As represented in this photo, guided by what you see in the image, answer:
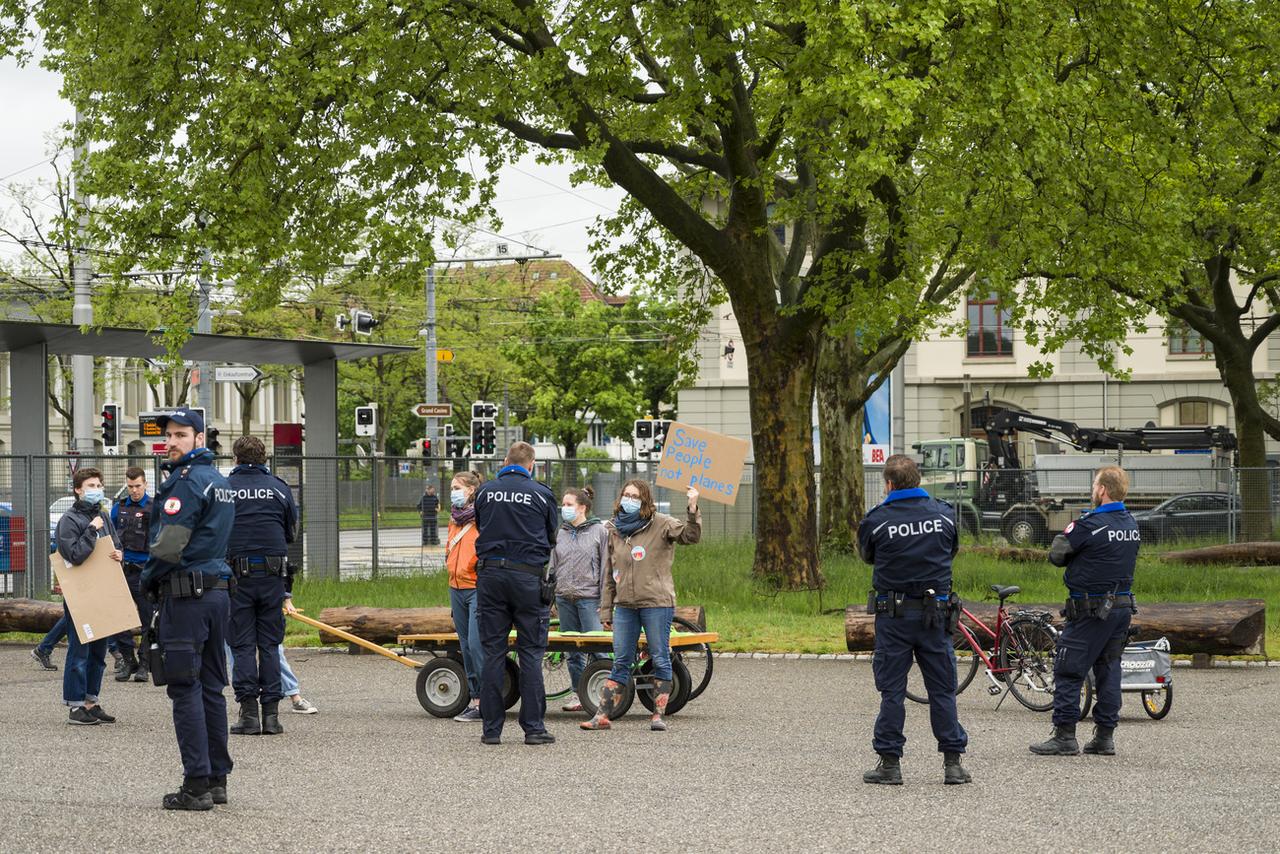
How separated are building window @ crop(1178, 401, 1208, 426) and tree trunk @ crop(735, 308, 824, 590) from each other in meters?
32.6

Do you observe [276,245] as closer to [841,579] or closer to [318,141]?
[318,141]

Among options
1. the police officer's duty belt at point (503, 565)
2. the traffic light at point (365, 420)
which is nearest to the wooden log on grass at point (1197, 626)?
the police officer's duty belt at point (503, 565)

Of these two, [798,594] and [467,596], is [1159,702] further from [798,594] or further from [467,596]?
[798,594]

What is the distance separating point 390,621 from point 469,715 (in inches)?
161

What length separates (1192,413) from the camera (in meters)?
49.1

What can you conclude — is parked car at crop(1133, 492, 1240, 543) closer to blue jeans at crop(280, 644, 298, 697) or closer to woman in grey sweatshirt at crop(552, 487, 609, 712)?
woman in grey sweatshirt at crop(552, 487, 609, 712)

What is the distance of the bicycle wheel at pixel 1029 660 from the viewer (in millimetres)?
11797

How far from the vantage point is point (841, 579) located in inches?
851

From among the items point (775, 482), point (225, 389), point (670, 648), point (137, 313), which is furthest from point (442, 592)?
point (225, 389)

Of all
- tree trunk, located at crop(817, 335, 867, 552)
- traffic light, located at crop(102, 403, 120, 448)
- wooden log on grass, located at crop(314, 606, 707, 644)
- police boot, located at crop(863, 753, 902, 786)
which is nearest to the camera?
police boot, located at crop(863, 753, 902, 786)

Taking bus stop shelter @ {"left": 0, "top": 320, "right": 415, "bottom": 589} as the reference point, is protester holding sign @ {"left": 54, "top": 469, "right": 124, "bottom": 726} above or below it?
below

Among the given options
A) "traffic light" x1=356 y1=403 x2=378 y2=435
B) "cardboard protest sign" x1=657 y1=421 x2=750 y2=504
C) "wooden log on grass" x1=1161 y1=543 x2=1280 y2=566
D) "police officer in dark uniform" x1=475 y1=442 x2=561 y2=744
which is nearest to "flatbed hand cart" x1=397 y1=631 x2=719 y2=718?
"police officer in dark uniform" x1=475 y1=442 x2=561 y2=744

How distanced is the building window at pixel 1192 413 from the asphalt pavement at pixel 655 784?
38.5 metres

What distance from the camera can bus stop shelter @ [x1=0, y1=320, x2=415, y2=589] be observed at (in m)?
21.0
